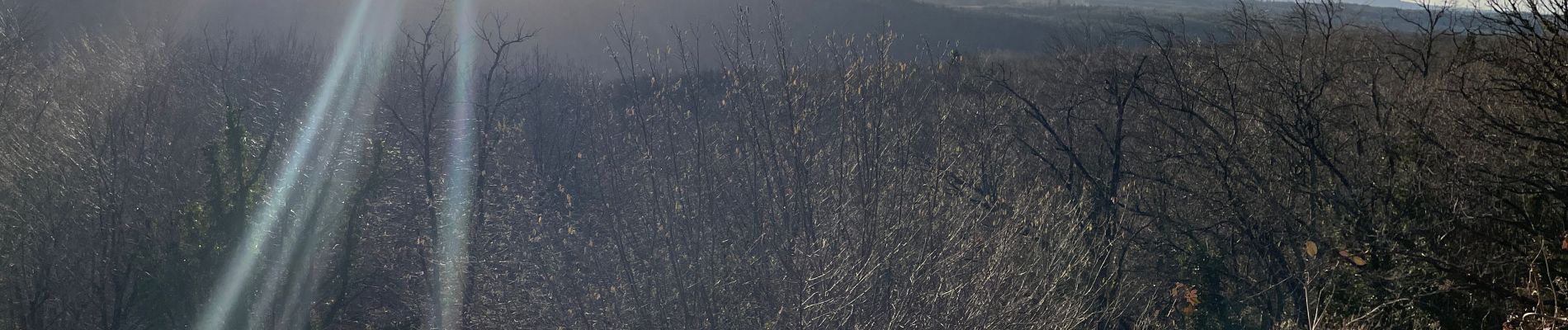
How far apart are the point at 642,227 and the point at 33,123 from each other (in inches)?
318

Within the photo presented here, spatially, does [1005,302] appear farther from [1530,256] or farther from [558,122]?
[558,122]

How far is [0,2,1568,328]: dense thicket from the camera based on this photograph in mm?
7293

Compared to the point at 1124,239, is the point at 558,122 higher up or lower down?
higher up

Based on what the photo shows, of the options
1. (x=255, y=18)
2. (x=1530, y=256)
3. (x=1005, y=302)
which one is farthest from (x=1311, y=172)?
(x=255, y=18)

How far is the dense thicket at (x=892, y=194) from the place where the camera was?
287 inches

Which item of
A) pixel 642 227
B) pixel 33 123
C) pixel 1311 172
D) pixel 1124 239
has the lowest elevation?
pixel 1124 239

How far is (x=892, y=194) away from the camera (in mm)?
7398

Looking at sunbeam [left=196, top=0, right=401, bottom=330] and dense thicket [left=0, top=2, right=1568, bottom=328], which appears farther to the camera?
sunbeam [left=196, top=0, right=401, bottom=330]

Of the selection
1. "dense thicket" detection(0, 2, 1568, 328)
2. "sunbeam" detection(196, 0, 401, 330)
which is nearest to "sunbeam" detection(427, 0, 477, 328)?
"dense thicket" detection(0, 2, 1568, 328)

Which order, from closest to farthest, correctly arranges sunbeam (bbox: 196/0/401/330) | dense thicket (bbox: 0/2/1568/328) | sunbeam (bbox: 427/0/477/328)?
dense thicket (bbox: 0/2/1568/328), sunbeam (bbox: 196/0/401/330), sunbeam (bbox: 427/0/477/328)

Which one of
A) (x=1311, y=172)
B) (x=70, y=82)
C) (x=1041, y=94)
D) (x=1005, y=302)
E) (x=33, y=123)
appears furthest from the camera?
(x=1041, y=94)

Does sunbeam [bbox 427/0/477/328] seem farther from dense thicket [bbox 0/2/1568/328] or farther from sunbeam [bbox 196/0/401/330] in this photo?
sunbeam [bbox 196/0/401/330]

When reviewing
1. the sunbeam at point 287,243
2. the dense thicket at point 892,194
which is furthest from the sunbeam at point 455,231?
the sunbeam at point 287,243

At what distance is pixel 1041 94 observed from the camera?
19547 mm
